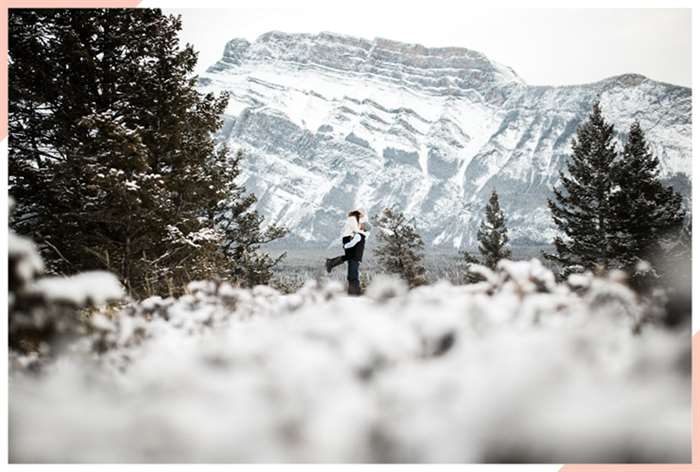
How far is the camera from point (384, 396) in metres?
2.00

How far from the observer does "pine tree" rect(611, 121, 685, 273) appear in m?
16.5

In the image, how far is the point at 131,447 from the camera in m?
2.05

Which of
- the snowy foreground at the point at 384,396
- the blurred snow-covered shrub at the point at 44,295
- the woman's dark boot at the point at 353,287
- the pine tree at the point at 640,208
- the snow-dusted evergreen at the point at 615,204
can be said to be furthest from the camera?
the snow-dusted evergreen at the point at 615,204

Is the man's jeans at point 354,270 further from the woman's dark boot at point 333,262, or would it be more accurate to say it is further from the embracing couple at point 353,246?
the woman's dark boot at point 333,262

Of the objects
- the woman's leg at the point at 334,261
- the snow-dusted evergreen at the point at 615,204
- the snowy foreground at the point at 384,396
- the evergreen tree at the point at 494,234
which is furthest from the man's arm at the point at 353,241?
the evergreen tree at the point at 494,234

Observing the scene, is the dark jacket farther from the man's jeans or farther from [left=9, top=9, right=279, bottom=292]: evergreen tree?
[left=9, top=9, right=279, bottom=292]: evergreen tree

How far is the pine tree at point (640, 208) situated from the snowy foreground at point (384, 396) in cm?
1565

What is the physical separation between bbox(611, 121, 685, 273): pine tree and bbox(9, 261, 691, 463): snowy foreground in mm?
15649

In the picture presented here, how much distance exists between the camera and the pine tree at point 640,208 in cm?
1647

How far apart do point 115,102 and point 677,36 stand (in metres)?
6.73

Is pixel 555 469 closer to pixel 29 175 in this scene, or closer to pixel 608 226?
pixel 29 175

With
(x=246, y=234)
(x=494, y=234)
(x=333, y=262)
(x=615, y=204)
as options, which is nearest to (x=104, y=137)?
(x=333, y=262)

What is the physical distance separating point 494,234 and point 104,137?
24844mm

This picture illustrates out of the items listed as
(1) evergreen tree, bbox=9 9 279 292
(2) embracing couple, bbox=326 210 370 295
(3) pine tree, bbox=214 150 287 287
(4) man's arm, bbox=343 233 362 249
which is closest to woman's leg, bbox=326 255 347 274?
(2) embracing couple, bbox=326 210 370 295
